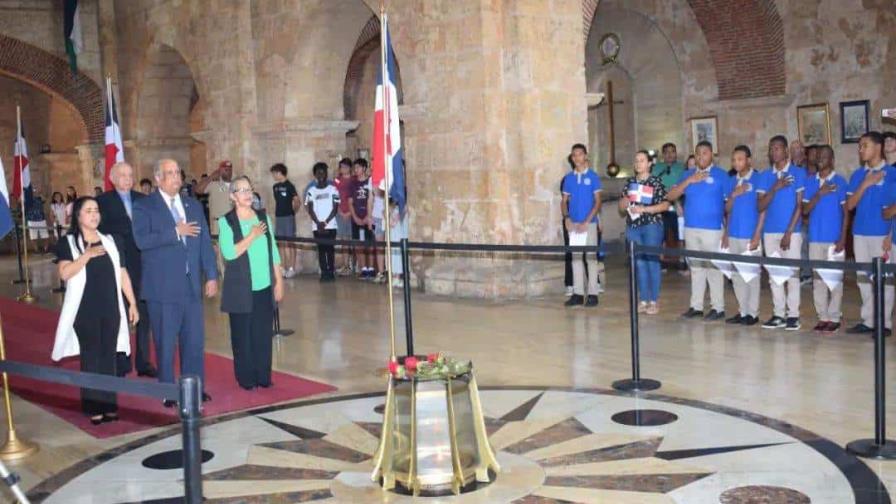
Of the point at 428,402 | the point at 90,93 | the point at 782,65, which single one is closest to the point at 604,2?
the point at 782,65

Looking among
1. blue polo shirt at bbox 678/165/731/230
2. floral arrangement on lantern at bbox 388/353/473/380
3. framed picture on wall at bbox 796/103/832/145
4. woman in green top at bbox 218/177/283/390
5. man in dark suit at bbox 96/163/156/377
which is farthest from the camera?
framed picture on wall at bbox 796/103/832/145

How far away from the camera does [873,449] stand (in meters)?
5.30

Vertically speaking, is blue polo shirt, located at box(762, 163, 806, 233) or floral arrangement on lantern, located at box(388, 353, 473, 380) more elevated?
blue polo shirt, located at box(762, 163, 806, 233)

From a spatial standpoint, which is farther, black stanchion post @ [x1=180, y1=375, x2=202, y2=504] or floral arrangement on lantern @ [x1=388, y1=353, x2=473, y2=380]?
floral arrangement on lantern @ [x1=388, y1=353, x2=473, y2=380]

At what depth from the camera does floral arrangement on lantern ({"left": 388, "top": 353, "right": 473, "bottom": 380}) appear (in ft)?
16.4

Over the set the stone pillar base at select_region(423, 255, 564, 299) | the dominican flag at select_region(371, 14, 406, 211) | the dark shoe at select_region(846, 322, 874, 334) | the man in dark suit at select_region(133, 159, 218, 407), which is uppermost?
the dominican flag at select_region(371, 14, 406, 211)

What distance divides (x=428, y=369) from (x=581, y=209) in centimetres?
563

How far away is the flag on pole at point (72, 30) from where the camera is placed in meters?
20.2

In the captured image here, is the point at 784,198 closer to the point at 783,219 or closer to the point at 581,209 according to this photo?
the point at 783,219

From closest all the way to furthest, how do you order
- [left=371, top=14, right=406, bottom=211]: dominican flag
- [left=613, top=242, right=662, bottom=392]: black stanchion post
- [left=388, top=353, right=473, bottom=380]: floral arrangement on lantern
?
[left=388, top=353, right=473, bottom=380]: floral arrangement on lantern < [left=613, top=242, right=662, bottom=392]: black stanchion post < [left=371, top=14, right=406, bottom=211]: dominican flag

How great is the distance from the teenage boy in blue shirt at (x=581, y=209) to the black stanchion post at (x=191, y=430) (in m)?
7.07

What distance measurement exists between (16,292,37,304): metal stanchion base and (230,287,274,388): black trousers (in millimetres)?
7177

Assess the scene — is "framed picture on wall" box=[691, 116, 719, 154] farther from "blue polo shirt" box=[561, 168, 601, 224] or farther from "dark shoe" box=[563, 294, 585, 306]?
"dark shoe" box=[563, 294, 585, 306]

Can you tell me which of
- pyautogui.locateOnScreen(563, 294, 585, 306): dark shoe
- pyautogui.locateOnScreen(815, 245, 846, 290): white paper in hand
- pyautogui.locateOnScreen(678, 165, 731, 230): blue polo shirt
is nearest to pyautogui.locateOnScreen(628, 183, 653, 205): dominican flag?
pyautogui.locateOnScreen(678, 165, 731, 230): blue polo shirt
